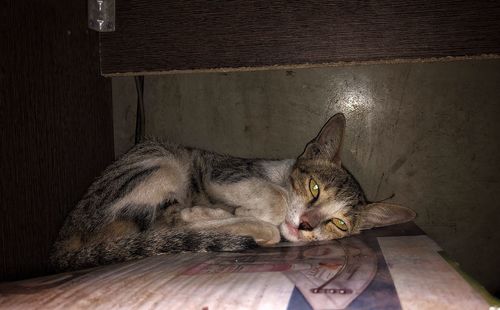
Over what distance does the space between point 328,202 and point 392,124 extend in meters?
1.25

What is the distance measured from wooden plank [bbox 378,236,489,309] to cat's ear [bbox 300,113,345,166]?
1027mm

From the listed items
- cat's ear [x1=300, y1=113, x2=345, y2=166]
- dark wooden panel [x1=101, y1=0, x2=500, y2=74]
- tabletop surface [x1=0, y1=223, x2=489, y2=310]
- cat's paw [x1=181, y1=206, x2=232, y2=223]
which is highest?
dark wooden panel [x1=101, y1=0, x2=500, y2=74]

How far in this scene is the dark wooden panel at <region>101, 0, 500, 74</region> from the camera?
2539 millimetres

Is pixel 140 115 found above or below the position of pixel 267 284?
above

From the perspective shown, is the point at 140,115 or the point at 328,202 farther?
A: the point at 140,115

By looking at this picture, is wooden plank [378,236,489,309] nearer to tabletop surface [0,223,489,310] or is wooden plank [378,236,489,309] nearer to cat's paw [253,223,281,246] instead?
tabletop surface [0,223,489,310]

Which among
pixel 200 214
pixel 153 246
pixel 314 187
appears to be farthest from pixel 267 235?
pixel 153 246

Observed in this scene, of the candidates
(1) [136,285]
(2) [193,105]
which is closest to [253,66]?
(2) [193,105]

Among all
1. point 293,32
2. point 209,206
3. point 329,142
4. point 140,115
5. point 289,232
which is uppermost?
point 293,32

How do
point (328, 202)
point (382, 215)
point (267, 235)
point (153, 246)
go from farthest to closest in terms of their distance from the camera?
1. point (382, 215)
2. point (328, 202)
3. point (267, 235)
4. point (153, 246)

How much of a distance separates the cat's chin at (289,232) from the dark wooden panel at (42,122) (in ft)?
5.54

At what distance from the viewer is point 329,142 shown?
2686mm

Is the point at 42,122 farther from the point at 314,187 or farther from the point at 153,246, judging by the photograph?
the point at 314,187

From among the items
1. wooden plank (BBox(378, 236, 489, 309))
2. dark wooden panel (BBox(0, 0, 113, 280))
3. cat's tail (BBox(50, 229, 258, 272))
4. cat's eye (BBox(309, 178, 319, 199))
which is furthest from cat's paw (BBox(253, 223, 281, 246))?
dark wooden panel (BBox(0, 0, 113, 280))
